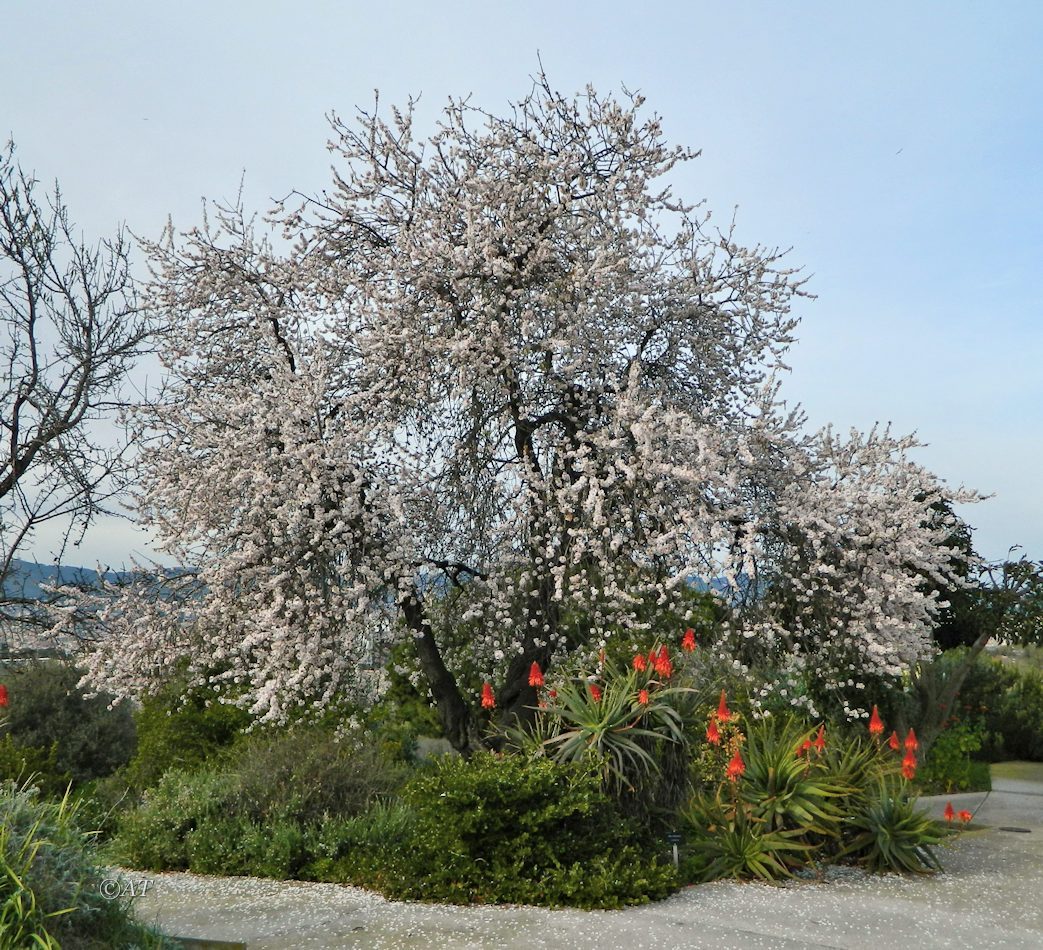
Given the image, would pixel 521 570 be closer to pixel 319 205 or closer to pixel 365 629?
pixel 365 629

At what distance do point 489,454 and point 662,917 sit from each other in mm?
5026

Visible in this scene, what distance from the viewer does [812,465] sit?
1029cm

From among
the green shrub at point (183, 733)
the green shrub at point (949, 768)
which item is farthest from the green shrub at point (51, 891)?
the green shrub at point (949, 768)

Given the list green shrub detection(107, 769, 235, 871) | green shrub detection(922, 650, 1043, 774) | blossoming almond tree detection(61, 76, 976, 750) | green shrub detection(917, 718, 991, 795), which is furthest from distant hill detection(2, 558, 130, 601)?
green shrub detection(922, 650, 1043, 774)

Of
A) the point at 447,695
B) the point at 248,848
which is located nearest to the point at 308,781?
the point at 248,848

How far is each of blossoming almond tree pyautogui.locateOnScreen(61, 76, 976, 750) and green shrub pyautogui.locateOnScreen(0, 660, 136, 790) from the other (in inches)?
111

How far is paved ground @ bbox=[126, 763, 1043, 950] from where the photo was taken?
238 inches

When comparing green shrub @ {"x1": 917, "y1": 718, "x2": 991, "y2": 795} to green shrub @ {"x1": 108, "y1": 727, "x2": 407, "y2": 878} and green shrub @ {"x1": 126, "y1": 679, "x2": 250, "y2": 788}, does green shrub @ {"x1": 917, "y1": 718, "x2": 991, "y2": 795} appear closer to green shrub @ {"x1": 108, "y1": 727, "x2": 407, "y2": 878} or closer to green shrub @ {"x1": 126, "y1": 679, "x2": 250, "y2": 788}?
green shrub @ {"x1": 108, "y1": 727, "x2": 407, "y2": 878}

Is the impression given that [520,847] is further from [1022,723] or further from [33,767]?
[1022,723]

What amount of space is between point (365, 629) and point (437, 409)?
2396mm

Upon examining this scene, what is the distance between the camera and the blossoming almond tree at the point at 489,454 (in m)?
9.16

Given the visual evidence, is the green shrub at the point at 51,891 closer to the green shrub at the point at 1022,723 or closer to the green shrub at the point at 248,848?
the green shrub at the point at 248,848

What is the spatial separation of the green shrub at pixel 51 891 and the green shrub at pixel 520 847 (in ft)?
7.82

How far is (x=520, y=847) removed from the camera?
7129 millimetres
